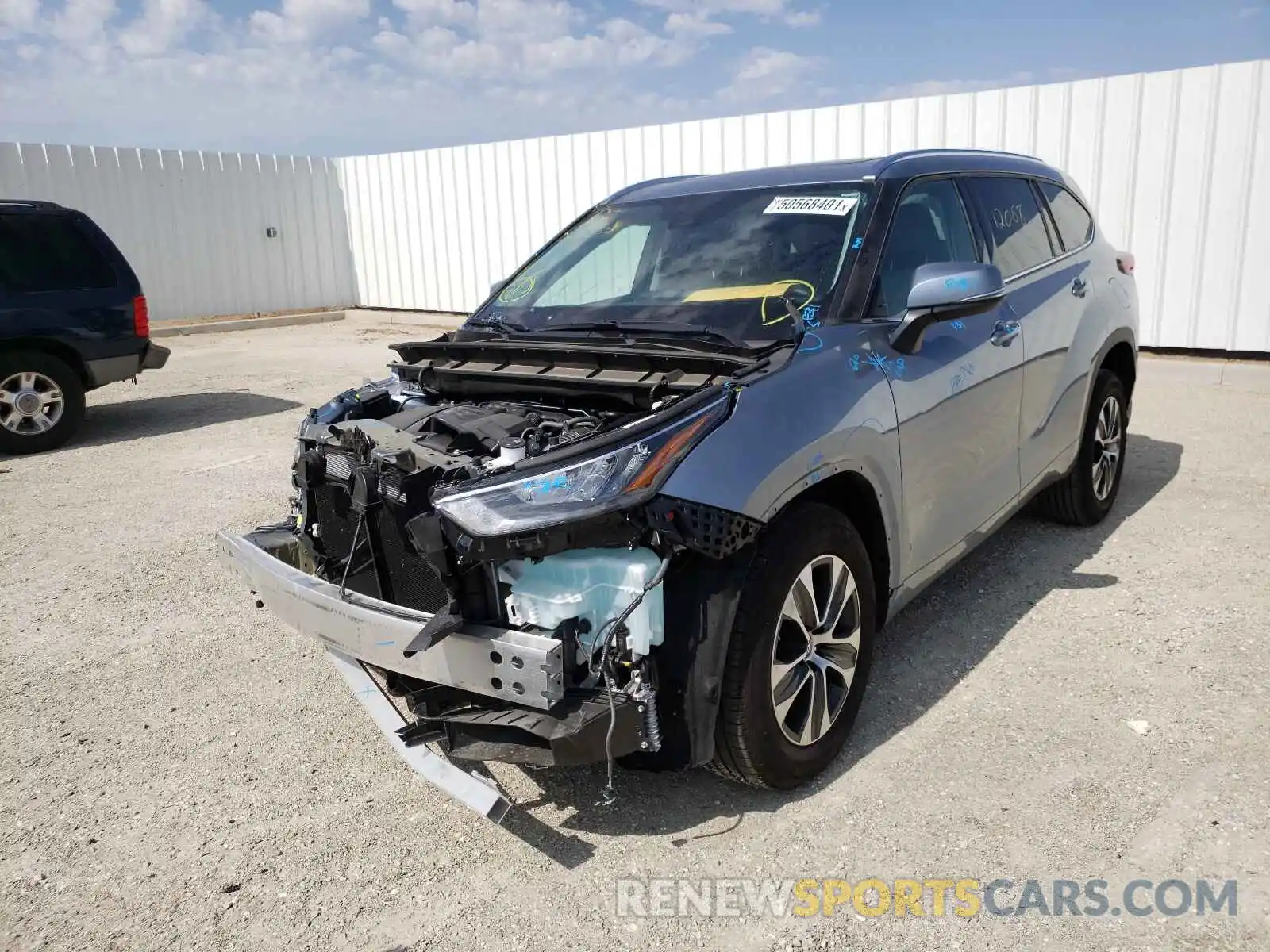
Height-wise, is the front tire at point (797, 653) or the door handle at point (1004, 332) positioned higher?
the door handle at point (1004, 332)

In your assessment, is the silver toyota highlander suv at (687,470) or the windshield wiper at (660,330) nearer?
the silver toyota highlander suv at (687,470)

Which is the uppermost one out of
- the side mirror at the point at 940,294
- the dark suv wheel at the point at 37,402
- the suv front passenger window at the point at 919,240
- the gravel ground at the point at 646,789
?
the suv front passenger window at the point at 919,240

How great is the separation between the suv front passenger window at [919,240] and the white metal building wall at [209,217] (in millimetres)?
16115

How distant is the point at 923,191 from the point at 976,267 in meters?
0.69

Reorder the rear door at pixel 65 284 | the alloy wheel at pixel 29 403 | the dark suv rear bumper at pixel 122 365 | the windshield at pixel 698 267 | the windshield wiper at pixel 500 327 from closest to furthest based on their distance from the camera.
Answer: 1. the windshield at pixel 698 267
2. the windshield wiper at pixel 500 327
3. the alloy wheel at pixel 29 403
4. the rear door at pixel 65 284
5. the dark suv rear bumper at pixel 122 365

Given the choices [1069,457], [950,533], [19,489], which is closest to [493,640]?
[950,533]

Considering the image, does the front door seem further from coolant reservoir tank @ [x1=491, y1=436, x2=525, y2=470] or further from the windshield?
coolant reservoir tank @ [x1=491, y1=436, x2=525, y2=470]

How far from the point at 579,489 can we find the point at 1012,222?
2.89 metres

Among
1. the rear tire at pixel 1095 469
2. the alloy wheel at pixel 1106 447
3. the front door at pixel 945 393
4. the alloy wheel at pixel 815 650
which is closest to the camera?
the alloy wheel at pixel 815 650

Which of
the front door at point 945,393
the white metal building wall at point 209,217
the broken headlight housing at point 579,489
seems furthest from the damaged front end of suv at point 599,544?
the white metal building wall at point 209,217

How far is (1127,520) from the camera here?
212 inches

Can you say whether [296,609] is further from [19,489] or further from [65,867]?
[19,489]

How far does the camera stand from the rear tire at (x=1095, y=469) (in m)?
5.01

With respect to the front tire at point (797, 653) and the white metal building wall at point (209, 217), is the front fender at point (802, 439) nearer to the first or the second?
the front tire at point (797, 653)
